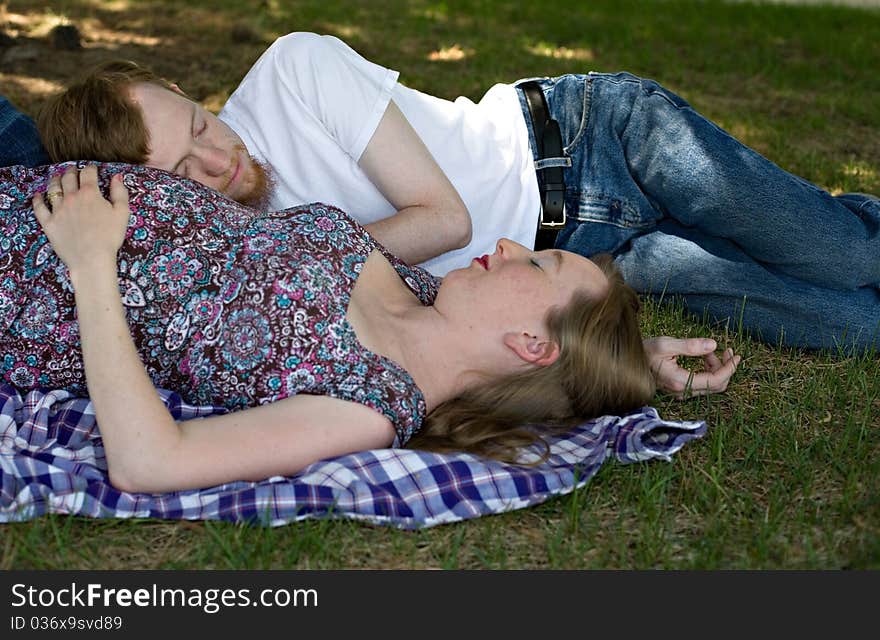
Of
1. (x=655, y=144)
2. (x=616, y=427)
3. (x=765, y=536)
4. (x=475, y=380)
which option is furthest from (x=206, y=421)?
(x=655, y=144)

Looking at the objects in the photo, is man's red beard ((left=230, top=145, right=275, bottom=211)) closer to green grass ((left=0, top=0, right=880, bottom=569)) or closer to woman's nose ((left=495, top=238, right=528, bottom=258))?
woman's nose ((left=495, top=238, right=528, bottom=258))

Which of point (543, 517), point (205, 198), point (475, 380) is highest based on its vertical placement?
point (205, 198)

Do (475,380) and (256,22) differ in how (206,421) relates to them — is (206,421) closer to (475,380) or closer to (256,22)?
(475,380)

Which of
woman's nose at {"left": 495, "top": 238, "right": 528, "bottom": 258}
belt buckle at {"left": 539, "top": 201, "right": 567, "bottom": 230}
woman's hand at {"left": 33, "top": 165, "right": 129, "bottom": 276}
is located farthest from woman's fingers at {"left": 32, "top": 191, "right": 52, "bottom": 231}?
belt buckle at {"left": 539, "top": 201, "right": 567, "bottom": 230}

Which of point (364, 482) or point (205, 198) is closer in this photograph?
point (364, 482)

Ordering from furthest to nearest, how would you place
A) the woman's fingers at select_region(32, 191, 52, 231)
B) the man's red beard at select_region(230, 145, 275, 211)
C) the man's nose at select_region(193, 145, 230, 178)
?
1. the man's red beard at select_region(230, 145, 275, 211)
2. the man's nose at select_region(193, 145, 230, 178)
3. the woman's fingers at select_region(32, 191, 52, 231)

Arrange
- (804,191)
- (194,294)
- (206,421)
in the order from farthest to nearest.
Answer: (804,191)
(194,294)
(206,421)

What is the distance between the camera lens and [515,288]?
254 cm

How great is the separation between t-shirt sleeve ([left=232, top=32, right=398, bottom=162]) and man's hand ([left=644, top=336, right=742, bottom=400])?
107 cm

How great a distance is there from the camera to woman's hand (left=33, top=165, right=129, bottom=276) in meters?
2.38

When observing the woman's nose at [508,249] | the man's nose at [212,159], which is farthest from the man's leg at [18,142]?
the woman's nose at [508,249]

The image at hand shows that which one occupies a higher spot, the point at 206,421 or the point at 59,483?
the point at 206,421

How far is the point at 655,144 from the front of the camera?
3.32 metres

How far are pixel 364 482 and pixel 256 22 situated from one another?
5378mm
